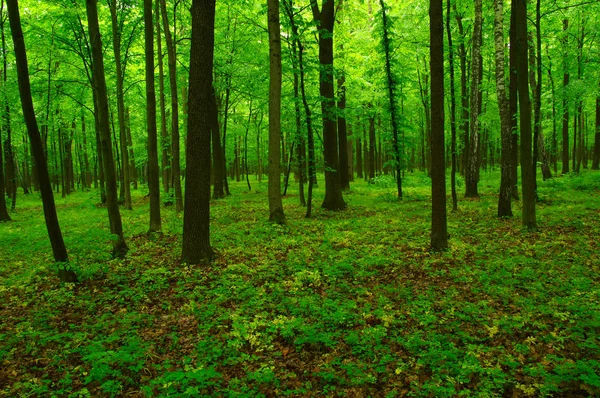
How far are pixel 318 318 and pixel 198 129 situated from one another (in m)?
5.02

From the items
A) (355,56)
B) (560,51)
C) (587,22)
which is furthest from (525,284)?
(587,22)

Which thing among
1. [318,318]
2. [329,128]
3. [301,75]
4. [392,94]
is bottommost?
[318,318]

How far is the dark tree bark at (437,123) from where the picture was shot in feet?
26.5

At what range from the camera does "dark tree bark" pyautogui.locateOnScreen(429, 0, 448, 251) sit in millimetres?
8078

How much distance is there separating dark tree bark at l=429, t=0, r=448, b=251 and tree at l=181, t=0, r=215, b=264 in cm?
513

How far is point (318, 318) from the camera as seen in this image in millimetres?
5852

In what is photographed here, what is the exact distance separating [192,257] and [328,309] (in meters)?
4.03

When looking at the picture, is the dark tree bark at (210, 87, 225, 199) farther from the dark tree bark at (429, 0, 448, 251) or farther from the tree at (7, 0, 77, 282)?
the dark tree bark at (429, 0, 448, 251)

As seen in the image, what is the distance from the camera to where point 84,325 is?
5773 mm

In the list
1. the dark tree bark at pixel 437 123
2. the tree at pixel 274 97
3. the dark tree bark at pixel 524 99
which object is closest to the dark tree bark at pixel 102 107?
the tree at pixel 274 97

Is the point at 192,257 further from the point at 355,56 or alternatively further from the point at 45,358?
the point at 355,56

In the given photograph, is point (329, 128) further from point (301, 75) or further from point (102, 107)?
point (102, 107)

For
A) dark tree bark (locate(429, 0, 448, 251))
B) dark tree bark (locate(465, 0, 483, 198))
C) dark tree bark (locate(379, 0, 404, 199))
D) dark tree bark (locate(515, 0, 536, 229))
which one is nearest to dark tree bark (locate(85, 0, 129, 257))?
dark tree bark (locate(429, 0, 448, 251))

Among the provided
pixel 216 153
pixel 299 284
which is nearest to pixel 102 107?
pixel 299 284
